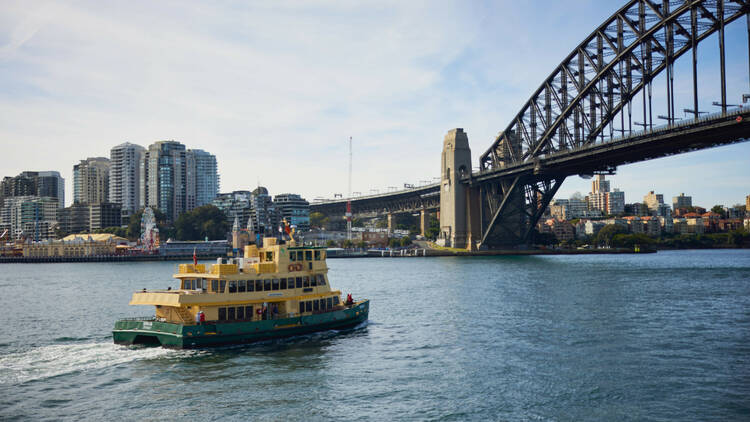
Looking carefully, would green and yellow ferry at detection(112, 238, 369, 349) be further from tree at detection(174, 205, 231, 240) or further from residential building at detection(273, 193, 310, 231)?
residential building at detection(273, 193, 310, 231)

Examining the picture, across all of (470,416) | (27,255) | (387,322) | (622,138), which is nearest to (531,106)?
(622,138)

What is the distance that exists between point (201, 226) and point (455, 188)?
2793 inches

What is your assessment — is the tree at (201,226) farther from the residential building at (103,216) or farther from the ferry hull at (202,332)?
the ferry hull at (202,332)

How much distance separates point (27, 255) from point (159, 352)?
125 metres

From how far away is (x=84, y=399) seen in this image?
20.0m

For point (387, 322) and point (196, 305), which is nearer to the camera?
point (196, 305)

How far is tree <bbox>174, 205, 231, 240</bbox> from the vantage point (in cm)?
15450

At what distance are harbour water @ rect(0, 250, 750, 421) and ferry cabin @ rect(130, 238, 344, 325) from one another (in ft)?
5.49

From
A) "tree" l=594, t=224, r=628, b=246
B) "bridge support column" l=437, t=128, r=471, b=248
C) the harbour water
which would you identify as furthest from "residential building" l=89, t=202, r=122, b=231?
the harbour water

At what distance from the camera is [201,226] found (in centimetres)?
15612

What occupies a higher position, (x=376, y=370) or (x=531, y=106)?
(x=531, y=106)

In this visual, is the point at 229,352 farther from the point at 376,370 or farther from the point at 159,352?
the point at 376,370

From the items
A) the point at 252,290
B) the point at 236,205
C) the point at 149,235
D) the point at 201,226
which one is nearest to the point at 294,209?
the point at 236,205

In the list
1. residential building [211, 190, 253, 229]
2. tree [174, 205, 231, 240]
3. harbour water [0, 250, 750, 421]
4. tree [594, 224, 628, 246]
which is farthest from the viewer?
residential building [211, 190, 253, 229]
